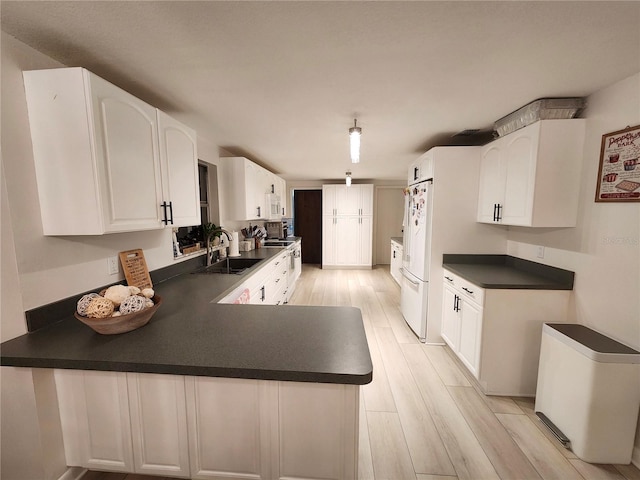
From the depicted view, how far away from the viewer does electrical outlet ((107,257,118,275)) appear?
62.8 inches

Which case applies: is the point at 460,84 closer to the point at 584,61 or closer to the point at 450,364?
the point at 584,61

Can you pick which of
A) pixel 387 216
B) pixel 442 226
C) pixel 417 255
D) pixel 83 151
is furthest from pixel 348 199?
pixel 83 151

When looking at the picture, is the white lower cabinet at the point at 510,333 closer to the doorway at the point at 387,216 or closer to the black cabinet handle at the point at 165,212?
the black cabinet handle at the point at 165,212

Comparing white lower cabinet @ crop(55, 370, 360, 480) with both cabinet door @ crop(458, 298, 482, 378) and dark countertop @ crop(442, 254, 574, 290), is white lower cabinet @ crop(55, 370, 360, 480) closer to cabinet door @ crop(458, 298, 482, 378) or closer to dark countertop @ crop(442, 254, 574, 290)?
cabinet door @ crop(458, 298, 482, 378)

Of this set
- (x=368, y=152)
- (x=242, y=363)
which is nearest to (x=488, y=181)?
(x=368, y=152)

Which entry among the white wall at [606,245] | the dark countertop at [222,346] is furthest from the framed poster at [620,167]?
the dark countertop at [222,346]

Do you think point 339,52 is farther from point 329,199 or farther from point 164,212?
point 329,199

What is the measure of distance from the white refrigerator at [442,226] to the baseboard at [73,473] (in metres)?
2.90

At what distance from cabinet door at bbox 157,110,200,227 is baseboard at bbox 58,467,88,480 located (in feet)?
4.66

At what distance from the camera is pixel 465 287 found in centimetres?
229

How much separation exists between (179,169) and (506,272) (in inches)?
114

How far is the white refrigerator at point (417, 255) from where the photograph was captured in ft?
9.13

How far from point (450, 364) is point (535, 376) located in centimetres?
66

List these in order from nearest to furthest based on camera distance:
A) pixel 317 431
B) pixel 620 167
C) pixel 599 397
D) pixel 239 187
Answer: pixel 317 431, pixel 599 397, pixel 620 167, pixel 239 187
